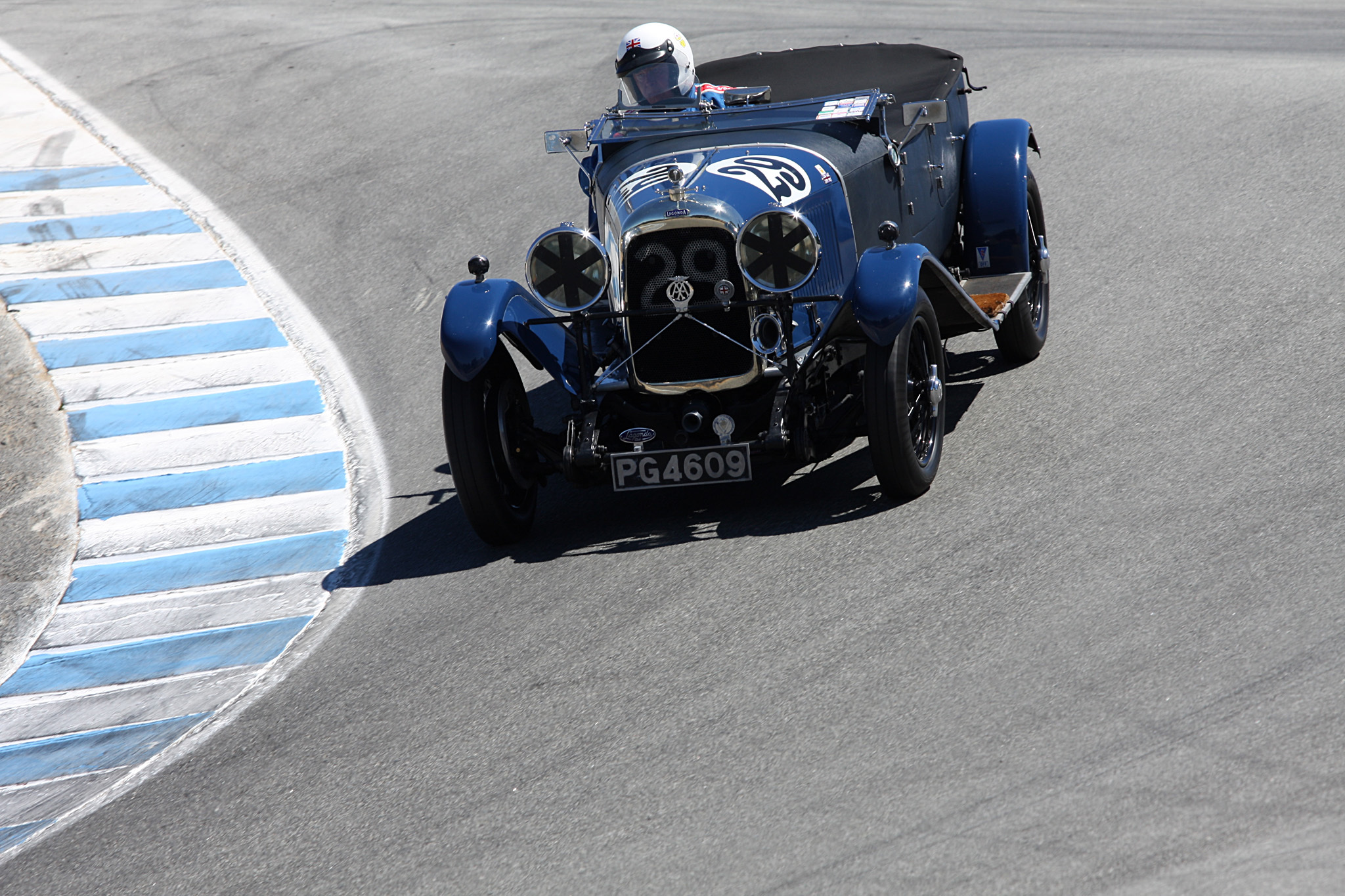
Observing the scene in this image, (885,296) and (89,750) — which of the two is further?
(885,296)

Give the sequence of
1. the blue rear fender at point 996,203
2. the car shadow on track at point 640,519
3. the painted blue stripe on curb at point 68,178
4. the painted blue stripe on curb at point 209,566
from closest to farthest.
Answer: the car shadow on track at point 640,519, the painted blue stripe on curb at point 209,566, the blue rear fender at point 996,203, the painted blue stripe on curb at point 68,178

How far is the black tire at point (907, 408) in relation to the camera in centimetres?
575

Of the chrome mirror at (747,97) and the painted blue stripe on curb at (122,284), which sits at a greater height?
the chrome mirror at (747,97)

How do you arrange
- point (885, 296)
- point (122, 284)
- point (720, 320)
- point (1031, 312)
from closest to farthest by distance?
1. point (885, 296)
2. point (720, 320)
3. point (1031, 312)
4. point (122, 284)

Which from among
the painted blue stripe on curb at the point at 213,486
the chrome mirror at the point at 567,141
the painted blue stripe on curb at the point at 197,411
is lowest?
the painted blue stripe on curb at the point at 213,486


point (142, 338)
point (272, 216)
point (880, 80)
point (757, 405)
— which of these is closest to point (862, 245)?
point (757, 405)

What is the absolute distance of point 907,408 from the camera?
19.1 feet

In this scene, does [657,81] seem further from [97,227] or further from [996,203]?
[97,227]

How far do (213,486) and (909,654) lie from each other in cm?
446

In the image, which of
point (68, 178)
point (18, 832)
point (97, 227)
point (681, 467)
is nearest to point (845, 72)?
point (681, 467)

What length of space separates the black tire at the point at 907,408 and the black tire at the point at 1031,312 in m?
1.28

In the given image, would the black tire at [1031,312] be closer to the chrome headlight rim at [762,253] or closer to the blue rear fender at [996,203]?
the blue rear fender at [996,203]

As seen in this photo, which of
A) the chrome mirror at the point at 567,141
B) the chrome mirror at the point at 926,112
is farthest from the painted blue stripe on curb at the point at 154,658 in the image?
the chrome mirror at the point at 926,112

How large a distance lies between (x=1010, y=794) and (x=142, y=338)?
746 centimetres
